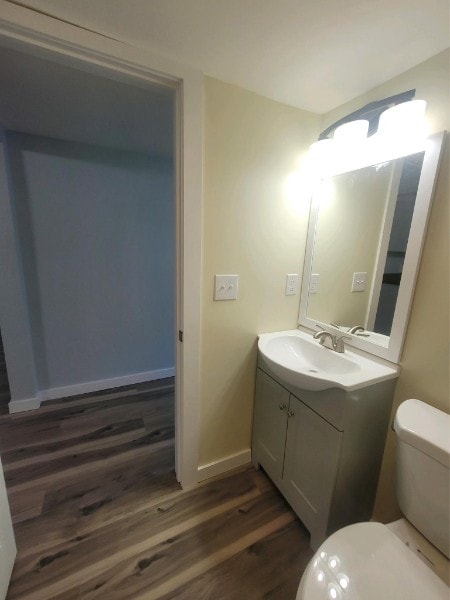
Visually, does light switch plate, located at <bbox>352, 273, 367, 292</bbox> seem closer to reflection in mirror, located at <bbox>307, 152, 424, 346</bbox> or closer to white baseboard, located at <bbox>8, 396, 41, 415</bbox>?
reflection in mirror, located at <bbox>307, 152, 424, 346</bbox>

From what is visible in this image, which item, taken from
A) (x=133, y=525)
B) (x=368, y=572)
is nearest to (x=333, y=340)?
(x=368, y=572)

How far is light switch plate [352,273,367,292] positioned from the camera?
4.17 feet

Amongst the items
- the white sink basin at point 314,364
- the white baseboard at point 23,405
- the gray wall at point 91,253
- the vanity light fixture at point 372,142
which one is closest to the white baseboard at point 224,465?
the white sink basin at point 314,364

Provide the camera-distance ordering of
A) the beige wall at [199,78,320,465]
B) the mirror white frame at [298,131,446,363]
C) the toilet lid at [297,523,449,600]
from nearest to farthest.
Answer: the toilet lid at [297,523,449,600], the mirror white frame at [298,131,446,363], the beige wall at [199,78,320,465]

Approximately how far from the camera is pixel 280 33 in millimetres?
847

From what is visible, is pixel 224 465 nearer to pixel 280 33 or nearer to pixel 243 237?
pixel 243 237

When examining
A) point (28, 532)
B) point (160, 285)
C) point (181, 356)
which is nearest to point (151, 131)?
point (160, 285)

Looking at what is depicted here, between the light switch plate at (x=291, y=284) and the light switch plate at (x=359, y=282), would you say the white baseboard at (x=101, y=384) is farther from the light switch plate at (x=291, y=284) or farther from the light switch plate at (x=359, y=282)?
the light switch plate at (x=359, y=282)

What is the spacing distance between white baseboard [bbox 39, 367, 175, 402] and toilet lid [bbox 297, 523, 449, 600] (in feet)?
→ 6.98

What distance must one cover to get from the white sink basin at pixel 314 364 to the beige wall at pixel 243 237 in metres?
0.12

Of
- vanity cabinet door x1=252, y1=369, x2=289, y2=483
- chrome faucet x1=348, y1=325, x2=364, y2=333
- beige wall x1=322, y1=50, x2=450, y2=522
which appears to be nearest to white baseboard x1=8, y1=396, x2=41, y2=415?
vanity cabinet door x1=252, y1=369, x2=289, y2=483

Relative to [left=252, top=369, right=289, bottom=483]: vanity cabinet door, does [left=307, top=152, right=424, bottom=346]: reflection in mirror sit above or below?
above

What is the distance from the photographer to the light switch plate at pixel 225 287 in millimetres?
1276

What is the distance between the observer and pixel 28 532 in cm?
120
